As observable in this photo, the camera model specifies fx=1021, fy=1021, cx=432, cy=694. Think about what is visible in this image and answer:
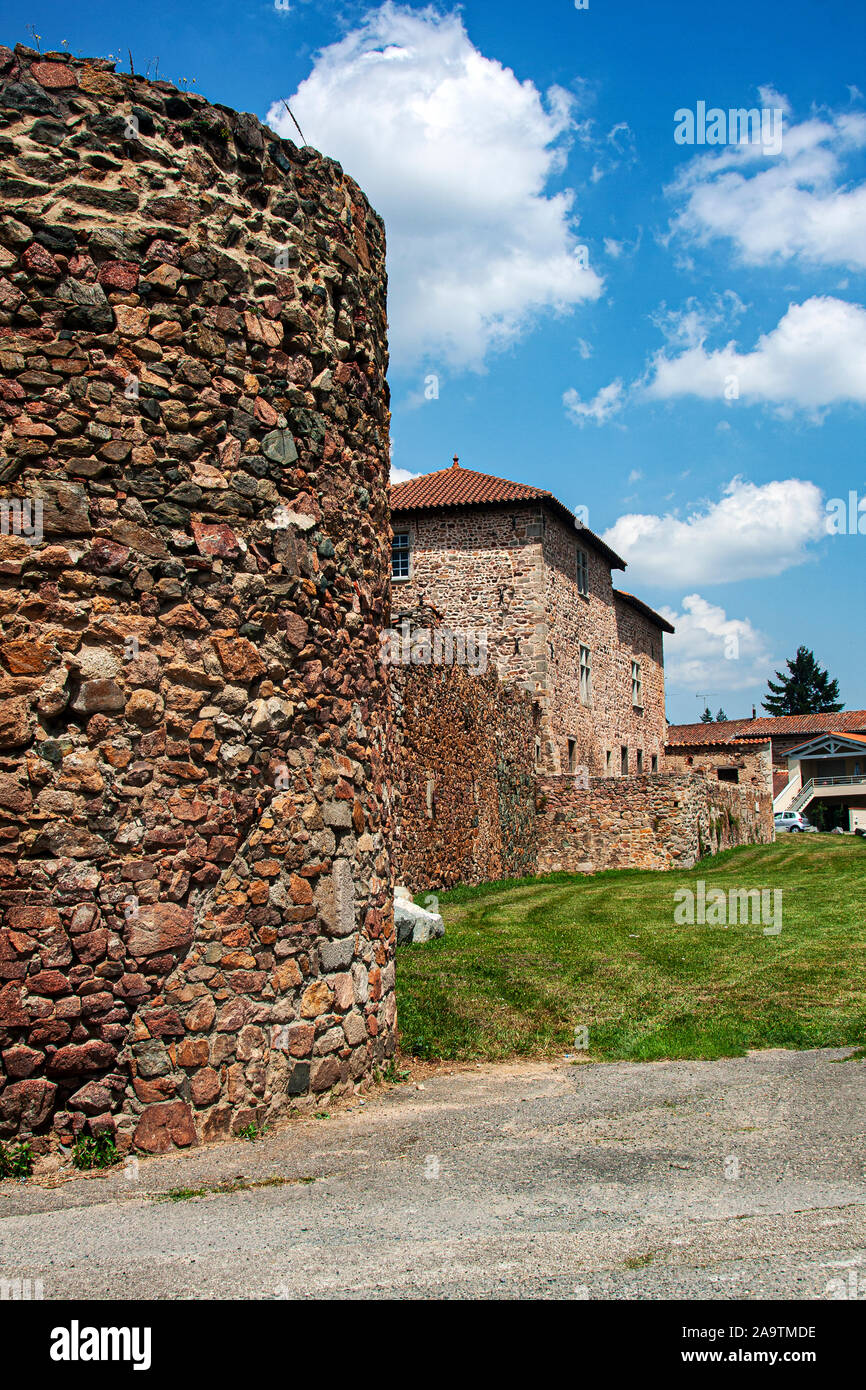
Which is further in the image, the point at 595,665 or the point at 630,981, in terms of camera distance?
the point at 595,665

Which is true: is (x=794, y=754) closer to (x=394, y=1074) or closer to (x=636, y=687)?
(x=636, y=687)

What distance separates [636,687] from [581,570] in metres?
7.89

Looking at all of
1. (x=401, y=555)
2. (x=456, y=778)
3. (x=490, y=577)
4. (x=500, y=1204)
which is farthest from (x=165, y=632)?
(x=401, y=555)

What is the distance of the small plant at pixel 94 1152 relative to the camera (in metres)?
5.04

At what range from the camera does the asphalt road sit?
139 inches

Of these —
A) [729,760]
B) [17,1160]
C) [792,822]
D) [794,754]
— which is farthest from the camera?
[794,754]

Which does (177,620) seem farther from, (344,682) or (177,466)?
(344,682)

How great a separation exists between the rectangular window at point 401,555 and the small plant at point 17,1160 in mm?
23152

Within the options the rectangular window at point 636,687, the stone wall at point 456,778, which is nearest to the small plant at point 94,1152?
the stone wall at point 456,778

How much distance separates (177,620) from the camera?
18.4 feet

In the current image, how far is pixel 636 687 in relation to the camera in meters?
36.6

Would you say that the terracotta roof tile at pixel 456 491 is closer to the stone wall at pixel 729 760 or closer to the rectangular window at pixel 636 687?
the rectangular window at pixel 636 687

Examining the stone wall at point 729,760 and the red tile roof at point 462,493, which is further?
the stone wall at point 729,760

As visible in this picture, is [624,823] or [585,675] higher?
[585,675]
